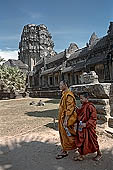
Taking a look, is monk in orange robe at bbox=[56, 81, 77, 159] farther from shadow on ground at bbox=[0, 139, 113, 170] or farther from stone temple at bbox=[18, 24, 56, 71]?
stone temple at bbox=[18, 24, 56, 71]

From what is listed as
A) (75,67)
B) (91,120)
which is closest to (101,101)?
(91,120)

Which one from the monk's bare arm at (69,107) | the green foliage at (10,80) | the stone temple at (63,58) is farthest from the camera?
the green foliage at (10,80)

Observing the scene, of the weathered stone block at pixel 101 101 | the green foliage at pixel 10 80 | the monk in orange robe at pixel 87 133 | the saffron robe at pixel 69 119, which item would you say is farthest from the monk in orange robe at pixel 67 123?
the green foliage at pixel 10 80

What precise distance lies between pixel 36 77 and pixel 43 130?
37068 mm

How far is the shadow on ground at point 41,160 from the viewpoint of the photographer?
10.2 ft

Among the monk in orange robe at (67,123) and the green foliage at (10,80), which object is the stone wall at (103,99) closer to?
the monk in orange robe at (67,123)

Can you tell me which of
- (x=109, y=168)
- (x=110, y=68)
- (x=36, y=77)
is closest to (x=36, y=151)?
(x=109, y=168)

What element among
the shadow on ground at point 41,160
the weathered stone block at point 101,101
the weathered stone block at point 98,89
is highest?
the weathered stone block at point 98,89

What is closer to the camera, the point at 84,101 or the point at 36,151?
the point at 84,101

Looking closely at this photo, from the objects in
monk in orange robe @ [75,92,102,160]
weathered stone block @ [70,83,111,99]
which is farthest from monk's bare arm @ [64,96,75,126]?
weathered stone block @ [70,83,111,99]

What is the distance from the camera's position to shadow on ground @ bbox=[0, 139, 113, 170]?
3.12 m

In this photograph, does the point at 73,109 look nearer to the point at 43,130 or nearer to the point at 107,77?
the point at 43,130

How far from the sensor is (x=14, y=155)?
12.4 feet

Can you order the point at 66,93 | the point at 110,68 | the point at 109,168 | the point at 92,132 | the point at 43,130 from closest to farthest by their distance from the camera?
the point at 109,168, the point at 92,132, the point at 66,93, the point at 43,130, the point at 110,68
